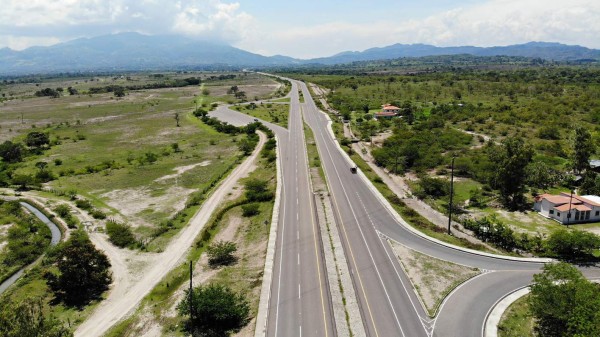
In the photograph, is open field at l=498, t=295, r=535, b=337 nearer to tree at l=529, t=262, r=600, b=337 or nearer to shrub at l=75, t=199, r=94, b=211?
tree at l=529, t=262, r=600, b=337

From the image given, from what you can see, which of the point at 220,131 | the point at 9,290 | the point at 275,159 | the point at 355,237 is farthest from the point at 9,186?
the point at 355,237

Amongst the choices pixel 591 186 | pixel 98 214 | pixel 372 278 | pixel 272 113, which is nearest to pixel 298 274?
pixel 372 278

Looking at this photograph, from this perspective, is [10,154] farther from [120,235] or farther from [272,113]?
[272,113]

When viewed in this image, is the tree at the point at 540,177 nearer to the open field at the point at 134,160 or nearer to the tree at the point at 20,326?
the open field at the point at 134,160

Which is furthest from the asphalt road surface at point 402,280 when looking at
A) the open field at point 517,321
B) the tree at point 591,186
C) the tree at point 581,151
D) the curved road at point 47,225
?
the tree at point 581,151

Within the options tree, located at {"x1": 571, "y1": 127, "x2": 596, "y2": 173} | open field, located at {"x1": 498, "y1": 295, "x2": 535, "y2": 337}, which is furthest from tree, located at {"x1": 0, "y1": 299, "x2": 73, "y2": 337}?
tree, located at {"x1": 571, "y1": 127, "x2": 596, "y2": 173}
